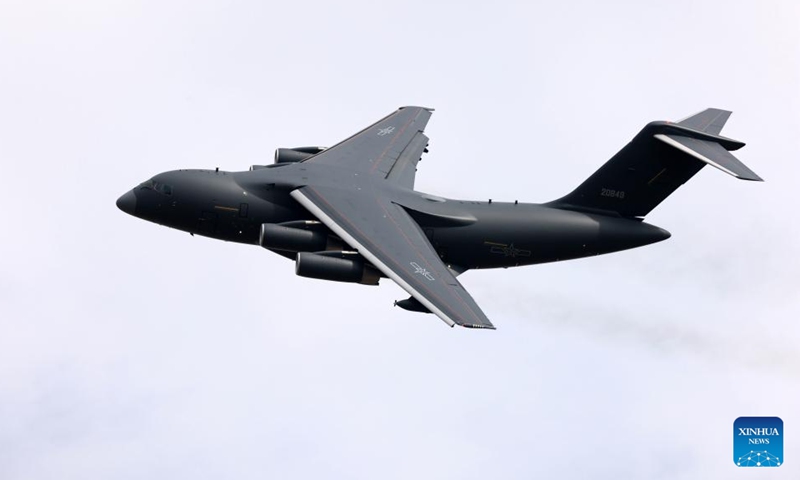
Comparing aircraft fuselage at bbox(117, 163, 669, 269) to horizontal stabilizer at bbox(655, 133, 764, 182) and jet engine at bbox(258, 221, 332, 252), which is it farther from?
horizontal stabilizer at bbox(655, 133, 764, 182)

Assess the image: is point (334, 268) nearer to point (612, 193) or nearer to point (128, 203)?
point (128, 203)

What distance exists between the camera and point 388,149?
4797 cm

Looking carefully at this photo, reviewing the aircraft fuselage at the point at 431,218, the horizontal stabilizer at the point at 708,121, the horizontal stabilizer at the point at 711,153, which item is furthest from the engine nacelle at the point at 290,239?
the horizontal stabilizer at the point at 708,121

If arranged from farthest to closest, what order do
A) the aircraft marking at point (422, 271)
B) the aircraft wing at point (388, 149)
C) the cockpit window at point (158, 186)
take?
the aircraft wing at point (388, 149)
the cockpit window at point (158, 186)
the aircraft marking at point (422, 271)

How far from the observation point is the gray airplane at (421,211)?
42344 mm

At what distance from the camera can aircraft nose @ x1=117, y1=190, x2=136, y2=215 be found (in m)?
44.3

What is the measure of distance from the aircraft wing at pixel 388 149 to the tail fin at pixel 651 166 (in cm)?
508

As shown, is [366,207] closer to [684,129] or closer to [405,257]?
[405,257]

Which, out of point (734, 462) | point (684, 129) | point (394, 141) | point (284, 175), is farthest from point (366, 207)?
point (734, 462)

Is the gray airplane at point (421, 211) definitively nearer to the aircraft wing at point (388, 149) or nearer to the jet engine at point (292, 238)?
the jet engine at point (292, 238)

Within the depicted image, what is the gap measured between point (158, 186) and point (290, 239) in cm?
446

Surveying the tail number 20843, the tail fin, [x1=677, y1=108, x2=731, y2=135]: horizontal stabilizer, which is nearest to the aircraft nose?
the tail fin

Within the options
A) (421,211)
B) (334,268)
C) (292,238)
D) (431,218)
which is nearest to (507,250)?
(431,218)

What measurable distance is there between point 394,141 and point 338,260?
Answer: 321 inches
